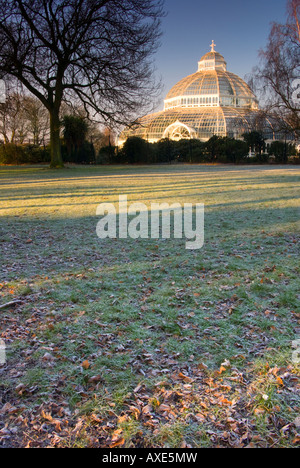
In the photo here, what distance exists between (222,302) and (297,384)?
1211 millimetres

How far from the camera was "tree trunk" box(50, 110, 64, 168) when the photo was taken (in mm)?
21422

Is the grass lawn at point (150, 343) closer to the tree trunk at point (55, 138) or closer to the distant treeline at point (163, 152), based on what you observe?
the tree trunk at point (55, 138)

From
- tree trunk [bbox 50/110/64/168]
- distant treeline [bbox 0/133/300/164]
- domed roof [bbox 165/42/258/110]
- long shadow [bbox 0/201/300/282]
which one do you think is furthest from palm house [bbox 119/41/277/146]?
long shadow [bbox 0/201/300/282]

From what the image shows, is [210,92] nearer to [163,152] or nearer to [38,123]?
[163,152]

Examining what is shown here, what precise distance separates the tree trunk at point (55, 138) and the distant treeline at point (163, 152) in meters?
7.06

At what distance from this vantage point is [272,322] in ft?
9.77

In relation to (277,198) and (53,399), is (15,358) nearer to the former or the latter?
(53,399)

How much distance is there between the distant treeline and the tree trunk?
7058mm

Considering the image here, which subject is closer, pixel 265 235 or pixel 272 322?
pixel 272 322

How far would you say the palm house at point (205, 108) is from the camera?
44.6 meters

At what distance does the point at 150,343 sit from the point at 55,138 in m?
21.1

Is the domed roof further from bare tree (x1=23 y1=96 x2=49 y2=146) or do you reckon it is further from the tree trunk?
the tree trunk

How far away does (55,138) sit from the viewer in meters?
21.8
